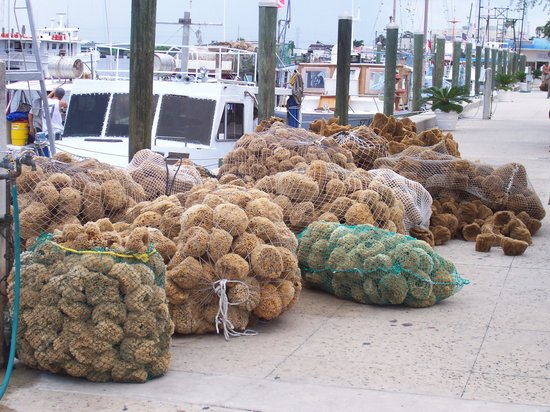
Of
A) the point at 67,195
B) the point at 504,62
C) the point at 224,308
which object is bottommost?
the point at 504,62

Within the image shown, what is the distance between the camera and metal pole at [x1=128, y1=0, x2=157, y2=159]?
1105cm

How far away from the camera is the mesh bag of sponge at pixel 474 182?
11.0m

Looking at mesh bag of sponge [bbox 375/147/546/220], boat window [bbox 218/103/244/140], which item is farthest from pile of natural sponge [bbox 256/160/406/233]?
boat window [bbox 218/103/244/140]

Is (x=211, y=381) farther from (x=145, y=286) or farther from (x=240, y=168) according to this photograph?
(x=240, y=168)

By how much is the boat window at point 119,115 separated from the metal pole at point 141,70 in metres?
5.44

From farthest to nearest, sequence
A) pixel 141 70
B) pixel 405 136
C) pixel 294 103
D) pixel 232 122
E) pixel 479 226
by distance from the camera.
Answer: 1. pixel 294 103
2. pixel 232 122
3. pixel 405 136
4. pixel 141 70
5. pixel 479 226

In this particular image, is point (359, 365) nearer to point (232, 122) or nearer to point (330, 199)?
point (330, 199)

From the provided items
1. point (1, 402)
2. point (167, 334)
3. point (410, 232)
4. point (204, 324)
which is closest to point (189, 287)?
point (204, 324)

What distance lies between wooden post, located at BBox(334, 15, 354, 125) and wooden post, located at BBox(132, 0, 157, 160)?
8328 millimetres

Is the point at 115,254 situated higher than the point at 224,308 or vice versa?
the point at 115,254

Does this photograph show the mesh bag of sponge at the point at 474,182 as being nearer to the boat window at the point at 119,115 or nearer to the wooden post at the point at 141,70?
the wooden post at the point at 141,70

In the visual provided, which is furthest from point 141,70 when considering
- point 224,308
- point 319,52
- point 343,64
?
point 319,52

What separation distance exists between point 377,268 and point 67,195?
2.55 m

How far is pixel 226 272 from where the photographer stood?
6.91m
